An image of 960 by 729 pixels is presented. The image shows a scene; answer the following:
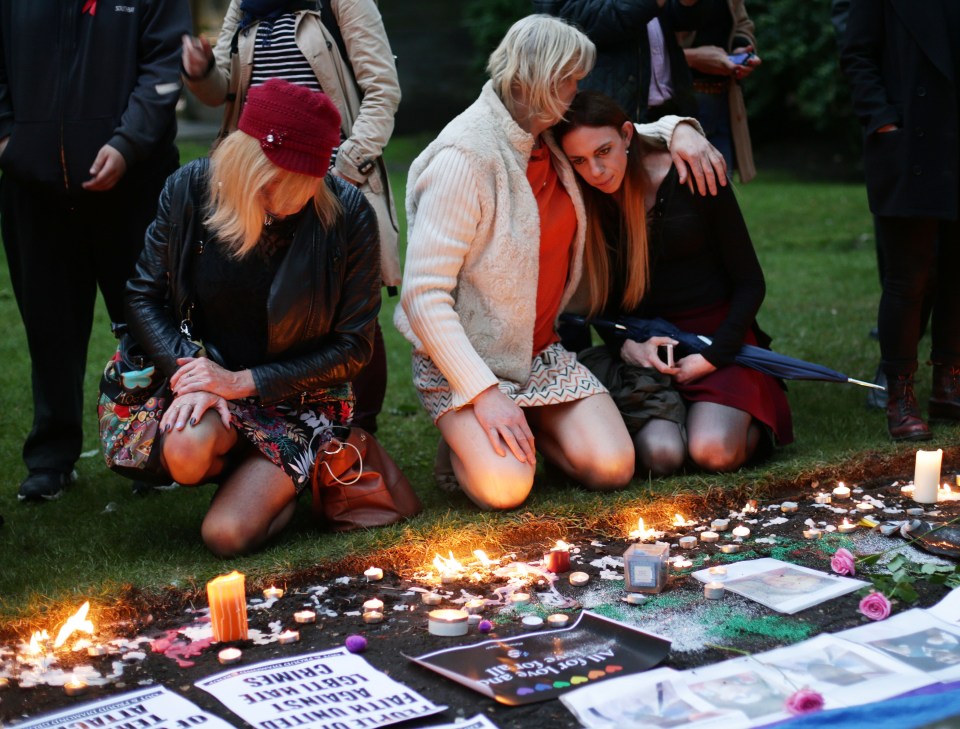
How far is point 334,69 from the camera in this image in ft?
14.6

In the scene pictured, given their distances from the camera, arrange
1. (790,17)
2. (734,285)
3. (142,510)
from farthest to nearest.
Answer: (790,17) → (734,285) → (142,510)

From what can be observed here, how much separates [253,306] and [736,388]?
1735 mm

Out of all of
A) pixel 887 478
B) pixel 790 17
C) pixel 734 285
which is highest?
pixel 790 17

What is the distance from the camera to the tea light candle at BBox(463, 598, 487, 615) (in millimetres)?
3180

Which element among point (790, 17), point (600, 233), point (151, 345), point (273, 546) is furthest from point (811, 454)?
point (790, 17)

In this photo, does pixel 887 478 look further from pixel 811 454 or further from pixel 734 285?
pixel 734 285

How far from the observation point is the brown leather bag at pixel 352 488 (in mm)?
3801

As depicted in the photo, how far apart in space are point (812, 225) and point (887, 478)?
740cm

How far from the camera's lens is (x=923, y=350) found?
6082 mm

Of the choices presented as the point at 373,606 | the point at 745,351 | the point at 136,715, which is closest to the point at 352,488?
the point at 373,606

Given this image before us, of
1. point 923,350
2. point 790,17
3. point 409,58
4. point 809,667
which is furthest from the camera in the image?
point 409,58

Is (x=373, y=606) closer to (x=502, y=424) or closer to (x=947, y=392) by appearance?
(x=502, y=424)

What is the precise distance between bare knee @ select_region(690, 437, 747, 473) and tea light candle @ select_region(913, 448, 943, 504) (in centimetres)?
60

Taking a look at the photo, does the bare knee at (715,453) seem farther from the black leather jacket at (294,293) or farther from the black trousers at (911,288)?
the black leather jacket at (294,293)
